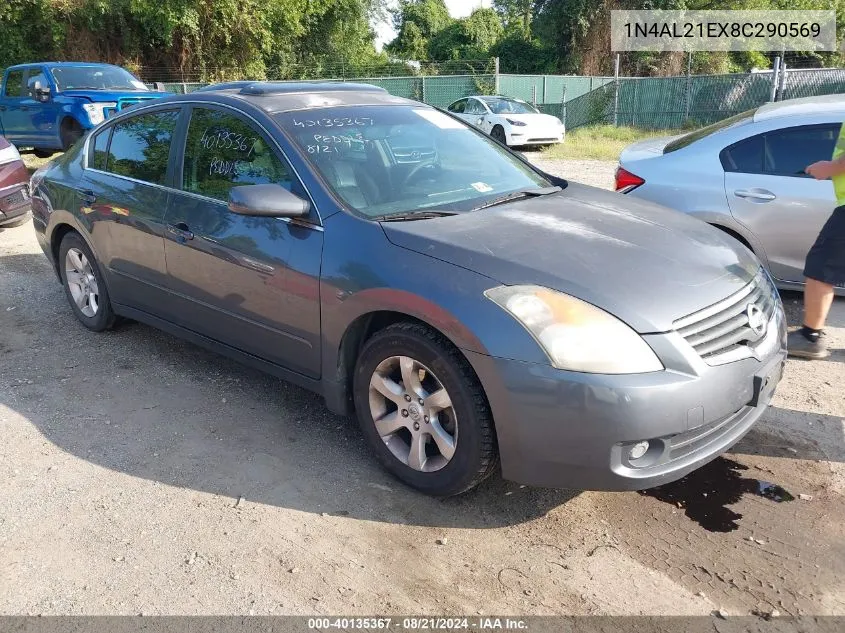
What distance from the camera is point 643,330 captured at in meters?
2.61

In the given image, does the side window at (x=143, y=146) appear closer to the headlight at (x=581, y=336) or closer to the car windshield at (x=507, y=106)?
the headlight at (x=581, y=336)

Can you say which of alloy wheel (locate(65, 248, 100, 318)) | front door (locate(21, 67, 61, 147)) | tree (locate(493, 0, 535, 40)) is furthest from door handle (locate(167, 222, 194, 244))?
tree (locate(493, 0, 535, 40))

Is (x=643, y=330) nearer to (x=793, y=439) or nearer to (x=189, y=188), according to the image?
(x=793, y=439)

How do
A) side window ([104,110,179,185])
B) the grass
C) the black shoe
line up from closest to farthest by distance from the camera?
side window ([104,110,179,185]) < the black shoe < the grass

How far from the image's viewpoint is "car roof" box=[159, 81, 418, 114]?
3820mm

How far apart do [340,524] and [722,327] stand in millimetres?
1754

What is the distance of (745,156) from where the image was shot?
5270 millimetres

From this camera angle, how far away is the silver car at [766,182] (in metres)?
5.02

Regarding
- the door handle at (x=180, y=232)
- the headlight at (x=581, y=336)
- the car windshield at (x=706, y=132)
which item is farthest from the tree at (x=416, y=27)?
the headlight at (x=581, y=336)

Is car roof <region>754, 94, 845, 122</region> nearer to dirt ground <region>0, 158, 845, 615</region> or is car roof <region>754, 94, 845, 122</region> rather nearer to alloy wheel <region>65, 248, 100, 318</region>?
dirt ground <region>0, 158, 845, 615</region>

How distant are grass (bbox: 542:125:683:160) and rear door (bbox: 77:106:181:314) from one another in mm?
13088

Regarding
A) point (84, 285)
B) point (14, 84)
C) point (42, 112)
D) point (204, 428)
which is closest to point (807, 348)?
point (204, 428)

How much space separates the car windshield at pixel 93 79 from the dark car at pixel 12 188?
406cm

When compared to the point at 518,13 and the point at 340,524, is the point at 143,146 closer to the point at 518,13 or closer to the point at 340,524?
the point at 340,524
